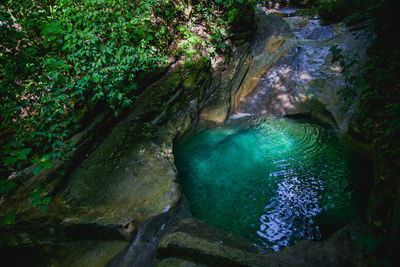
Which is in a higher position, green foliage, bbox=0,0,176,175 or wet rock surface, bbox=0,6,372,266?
green foliage, bbox=0,0,176,175

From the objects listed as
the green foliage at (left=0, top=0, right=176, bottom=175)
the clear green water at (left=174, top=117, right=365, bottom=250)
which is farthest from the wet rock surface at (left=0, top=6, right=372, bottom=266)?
the green foliage at (left=0, top=0, right=176, bottom=175)

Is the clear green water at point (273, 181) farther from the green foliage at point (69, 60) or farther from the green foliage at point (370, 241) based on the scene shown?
the green foliage at point (69, 60)

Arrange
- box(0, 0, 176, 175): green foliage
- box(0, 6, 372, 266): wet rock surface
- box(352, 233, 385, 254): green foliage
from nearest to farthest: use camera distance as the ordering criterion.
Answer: box(352, 233, 385, 254): green foliage < box(0, 6, 372, 266): wet rock surface < box(0, 0, 176, 175): green foliage

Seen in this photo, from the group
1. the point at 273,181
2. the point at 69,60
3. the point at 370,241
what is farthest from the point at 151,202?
the point at 69,60

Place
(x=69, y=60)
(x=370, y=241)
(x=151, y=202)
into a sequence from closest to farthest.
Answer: (x=370, y=241)
(x=151, y=202)
(x=69, y=60)

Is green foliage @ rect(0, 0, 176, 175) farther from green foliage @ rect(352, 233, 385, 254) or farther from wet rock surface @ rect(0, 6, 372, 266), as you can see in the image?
green foliage @ rect(352, 233, 385, 254)

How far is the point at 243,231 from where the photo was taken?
318 cm

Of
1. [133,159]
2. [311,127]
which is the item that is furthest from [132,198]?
[311,127]

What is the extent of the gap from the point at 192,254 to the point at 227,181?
2311 millimetres

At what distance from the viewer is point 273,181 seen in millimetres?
4062

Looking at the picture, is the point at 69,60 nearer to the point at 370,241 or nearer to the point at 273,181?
the point at 273,181

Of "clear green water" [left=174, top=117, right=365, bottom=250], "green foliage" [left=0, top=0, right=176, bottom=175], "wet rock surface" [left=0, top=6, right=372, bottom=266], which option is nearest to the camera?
"wet rock surface" [left=0, top=6, right=372, bottom=266]

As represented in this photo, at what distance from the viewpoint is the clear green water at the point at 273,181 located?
3.16 meters

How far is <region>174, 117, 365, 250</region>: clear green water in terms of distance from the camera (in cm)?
316
